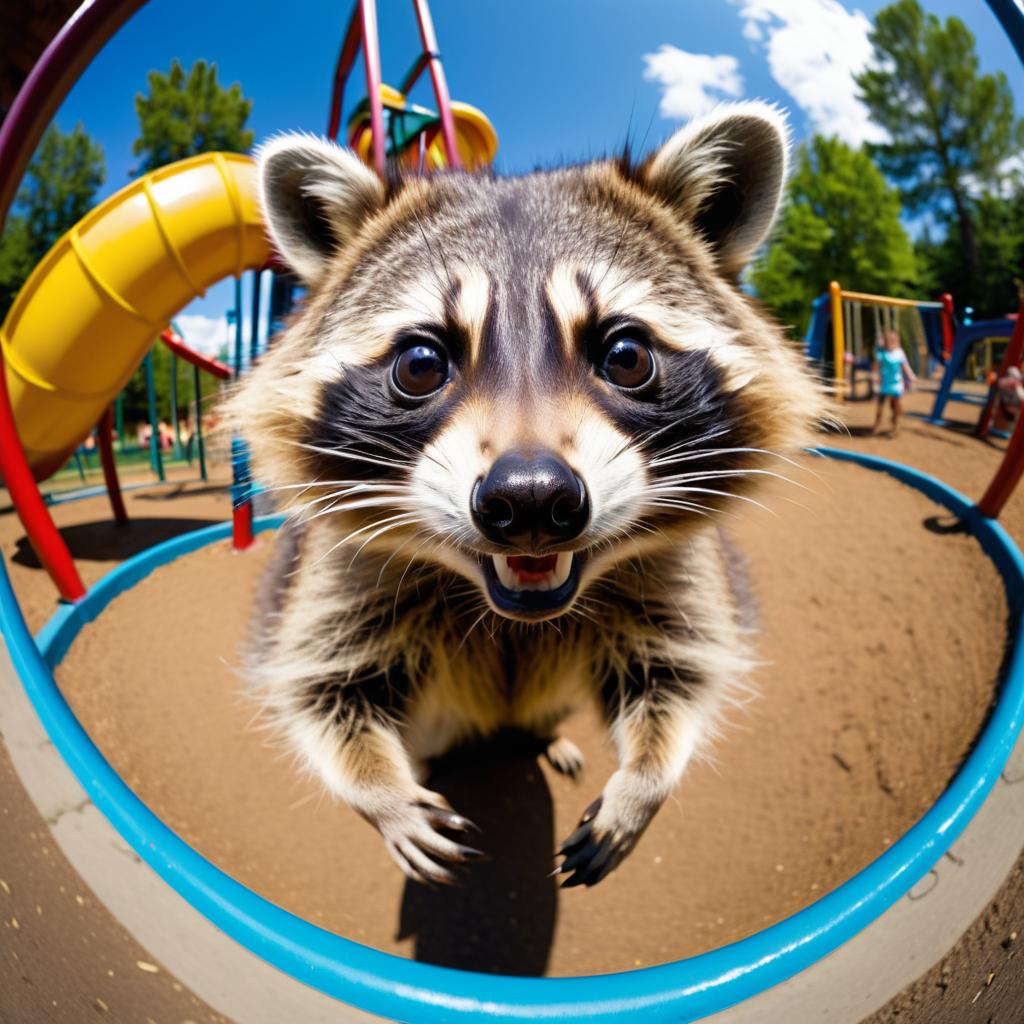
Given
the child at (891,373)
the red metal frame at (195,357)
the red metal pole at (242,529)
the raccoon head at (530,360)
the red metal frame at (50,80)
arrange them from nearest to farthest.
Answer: the raccoon head at (530,360), the red metal frame at (50,80), the child at (891,373), the red metal pole at (242,529), the red metal frame at (195,357)

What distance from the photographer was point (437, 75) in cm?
186

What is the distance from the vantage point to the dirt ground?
1454mm

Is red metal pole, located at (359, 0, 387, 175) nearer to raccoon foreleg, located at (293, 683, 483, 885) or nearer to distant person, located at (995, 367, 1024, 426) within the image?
raccoon foreleg, located at (293, 683, 483, 885)

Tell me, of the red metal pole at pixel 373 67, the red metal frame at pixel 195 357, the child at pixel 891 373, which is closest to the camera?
the red metal pole at pixel 373 67

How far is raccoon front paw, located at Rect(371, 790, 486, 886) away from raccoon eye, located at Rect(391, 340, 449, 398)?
→ 637mm

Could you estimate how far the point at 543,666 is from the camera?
3.99 feet

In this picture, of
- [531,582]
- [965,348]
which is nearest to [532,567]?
[531,582]

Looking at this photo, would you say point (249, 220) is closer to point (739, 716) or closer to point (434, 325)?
point (434, 325)

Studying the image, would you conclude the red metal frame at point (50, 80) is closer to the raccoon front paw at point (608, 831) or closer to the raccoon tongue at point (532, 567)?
the raccoon tongue at point (532, 567)

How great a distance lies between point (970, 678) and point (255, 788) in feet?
6.33

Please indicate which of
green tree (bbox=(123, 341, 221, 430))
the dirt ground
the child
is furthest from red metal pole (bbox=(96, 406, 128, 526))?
the child

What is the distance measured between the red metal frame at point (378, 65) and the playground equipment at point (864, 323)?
1039 millimetres

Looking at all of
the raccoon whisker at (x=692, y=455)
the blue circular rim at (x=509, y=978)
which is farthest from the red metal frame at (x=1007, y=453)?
the raccoon whisker at (x=692, y=455)

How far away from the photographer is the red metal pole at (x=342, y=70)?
220 centimetres
